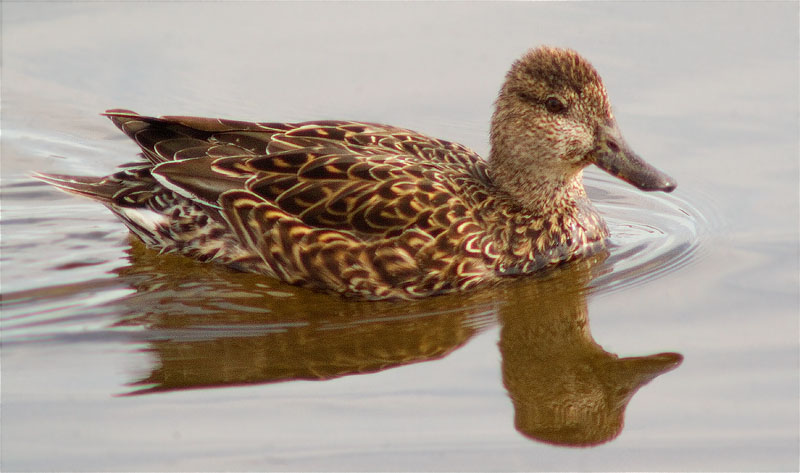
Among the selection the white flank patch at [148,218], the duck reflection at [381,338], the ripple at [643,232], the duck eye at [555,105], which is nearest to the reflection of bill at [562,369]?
the duck reflection at [381,338]

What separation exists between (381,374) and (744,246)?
328 cm

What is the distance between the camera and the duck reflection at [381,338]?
22.1 feet

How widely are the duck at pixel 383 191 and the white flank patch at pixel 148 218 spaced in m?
0.01

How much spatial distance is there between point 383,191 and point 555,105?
1.38 metres

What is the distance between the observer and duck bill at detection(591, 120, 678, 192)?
779 centimetres

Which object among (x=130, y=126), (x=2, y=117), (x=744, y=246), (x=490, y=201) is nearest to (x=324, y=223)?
(x=490, y=201)

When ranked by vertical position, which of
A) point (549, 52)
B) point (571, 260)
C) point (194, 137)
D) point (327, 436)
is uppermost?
point (549, 52)

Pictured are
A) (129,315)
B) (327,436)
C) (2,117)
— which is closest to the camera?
(327,436)

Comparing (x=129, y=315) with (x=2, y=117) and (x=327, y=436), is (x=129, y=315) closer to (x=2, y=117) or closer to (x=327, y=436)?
(x=327, y=436)

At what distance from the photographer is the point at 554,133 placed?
26.1 feet

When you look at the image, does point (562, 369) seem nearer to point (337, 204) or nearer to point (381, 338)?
point (381, 338)

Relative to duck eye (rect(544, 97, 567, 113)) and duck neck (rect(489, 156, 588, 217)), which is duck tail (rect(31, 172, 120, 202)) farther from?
duck eye (rect(544, 97, 567, 113))

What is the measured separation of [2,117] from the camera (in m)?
10.5

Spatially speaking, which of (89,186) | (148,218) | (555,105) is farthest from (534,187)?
(89,186)
